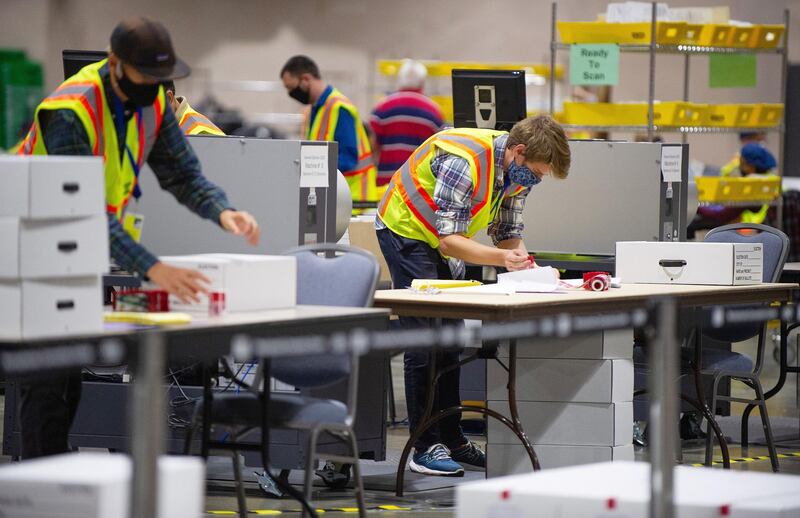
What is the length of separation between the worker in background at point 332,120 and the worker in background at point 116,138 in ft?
12.8

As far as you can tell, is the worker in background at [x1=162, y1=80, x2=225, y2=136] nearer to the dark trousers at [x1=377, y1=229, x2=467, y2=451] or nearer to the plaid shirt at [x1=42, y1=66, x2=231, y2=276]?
the dark trousers at [x1=377, y1=229, x2=467, y2=451]

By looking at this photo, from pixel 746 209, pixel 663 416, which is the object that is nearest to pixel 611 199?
pixel 663 416

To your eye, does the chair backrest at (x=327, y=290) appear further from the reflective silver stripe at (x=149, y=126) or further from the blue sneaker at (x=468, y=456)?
the blue sneaker at (x=468, y=456)

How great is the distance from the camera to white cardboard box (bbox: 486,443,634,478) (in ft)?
15.3

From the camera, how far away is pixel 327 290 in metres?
4.07

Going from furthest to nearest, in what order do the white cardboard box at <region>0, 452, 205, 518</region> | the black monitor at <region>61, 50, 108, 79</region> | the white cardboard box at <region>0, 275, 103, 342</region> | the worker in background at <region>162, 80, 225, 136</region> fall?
the black monitor at <region>61, 50, 108, 79</region>, the worker in background at <region>162, 80, 225, 136</region>, the white cardboard box at <region>0, 275, 103, 342</region>, the white cardboard box at <region>0, 452, 205, 518</region>

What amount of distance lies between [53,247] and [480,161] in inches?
78.6

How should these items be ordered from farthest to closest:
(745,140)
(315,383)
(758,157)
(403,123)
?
(745,140) → (758,157) → (403,123) → (315,383)

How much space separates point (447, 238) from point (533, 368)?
52cm

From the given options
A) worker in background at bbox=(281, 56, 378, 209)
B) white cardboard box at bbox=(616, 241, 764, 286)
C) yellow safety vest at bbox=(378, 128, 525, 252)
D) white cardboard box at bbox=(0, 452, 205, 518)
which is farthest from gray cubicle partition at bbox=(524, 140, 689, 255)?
white cardboard box at bbox=(0, 452, 205, 518)

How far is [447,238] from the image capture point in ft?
15.7

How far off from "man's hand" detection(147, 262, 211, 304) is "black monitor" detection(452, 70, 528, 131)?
2.68 m

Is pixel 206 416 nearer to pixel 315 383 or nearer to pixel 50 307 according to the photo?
pixel 315 383

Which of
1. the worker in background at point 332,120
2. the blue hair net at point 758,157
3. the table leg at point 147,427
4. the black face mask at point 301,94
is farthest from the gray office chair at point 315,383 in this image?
the blue hair net at point 758,157
